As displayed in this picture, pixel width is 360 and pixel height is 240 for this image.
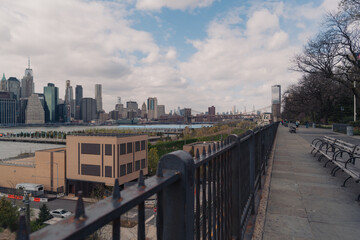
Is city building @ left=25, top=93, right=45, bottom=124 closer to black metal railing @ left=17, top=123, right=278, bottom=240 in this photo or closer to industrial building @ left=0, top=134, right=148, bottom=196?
industrial building @ left=0, top=134, right=148, bottom=196

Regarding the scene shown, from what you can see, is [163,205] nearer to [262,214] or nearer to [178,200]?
[178,200]

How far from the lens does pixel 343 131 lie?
2589 centimetres

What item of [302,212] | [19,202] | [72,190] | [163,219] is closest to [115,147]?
[72,190]

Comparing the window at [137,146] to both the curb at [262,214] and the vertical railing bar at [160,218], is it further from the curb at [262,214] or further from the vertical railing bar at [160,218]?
the vertical railing bar at [160,218]

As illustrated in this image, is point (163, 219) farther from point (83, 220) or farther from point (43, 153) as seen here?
point (43, 153)

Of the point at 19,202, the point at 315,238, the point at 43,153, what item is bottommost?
the point at 19,202

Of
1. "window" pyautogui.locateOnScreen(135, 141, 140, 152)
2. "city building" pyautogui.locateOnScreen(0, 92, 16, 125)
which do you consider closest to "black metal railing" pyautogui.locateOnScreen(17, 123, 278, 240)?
"window" pyautogui.locateOnScreen(135, 141, 140, 152)

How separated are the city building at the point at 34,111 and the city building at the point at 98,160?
160 metres

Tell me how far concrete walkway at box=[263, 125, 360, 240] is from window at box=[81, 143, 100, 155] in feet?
90.9

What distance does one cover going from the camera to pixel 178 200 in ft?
4.32

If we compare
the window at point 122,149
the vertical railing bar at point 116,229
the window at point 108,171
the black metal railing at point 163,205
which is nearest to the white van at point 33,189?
the window at point 108,171

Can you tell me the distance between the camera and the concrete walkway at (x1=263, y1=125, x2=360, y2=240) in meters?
3.33

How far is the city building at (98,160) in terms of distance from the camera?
29594 millimetres

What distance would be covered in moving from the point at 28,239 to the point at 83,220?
173 millimetres
